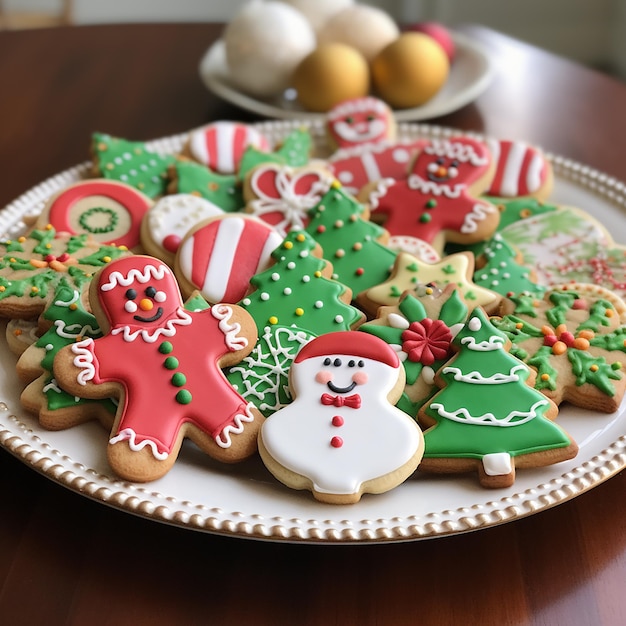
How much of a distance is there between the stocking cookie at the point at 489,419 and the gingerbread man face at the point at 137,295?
340mm

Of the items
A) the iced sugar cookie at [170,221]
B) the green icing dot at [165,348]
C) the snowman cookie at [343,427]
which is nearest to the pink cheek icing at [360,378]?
the snowman cookie at [343,427]

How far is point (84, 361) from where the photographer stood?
89cm

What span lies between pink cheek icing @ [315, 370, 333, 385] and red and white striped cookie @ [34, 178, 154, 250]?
0.47 metres

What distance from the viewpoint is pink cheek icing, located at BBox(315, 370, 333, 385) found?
0.88m

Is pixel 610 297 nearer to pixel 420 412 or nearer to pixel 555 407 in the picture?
pixel 555 407

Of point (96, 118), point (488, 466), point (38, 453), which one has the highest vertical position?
point (488, 466)

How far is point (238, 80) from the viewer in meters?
1.75

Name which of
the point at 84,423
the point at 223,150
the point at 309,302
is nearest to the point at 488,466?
the point at 309,302

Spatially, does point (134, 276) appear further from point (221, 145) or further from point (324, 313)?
point (221, 145)

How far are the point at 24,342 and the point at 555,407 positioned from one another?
0.67m

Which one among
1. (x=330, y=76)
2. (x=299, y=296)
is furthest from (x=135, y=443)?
(x=330, y=76)

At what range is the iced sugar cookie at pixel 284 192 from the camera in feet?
4.09

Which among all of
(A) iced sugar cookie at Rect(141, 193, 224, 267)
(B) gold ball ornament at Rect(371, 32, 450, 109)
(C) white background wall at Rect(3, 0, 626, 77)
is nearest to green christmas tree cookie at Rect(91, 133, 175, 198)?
(A) iced sugar cookie at Rect(141, 193, 224, 267)

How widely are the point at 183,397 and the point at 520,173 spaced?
30.6 inches
